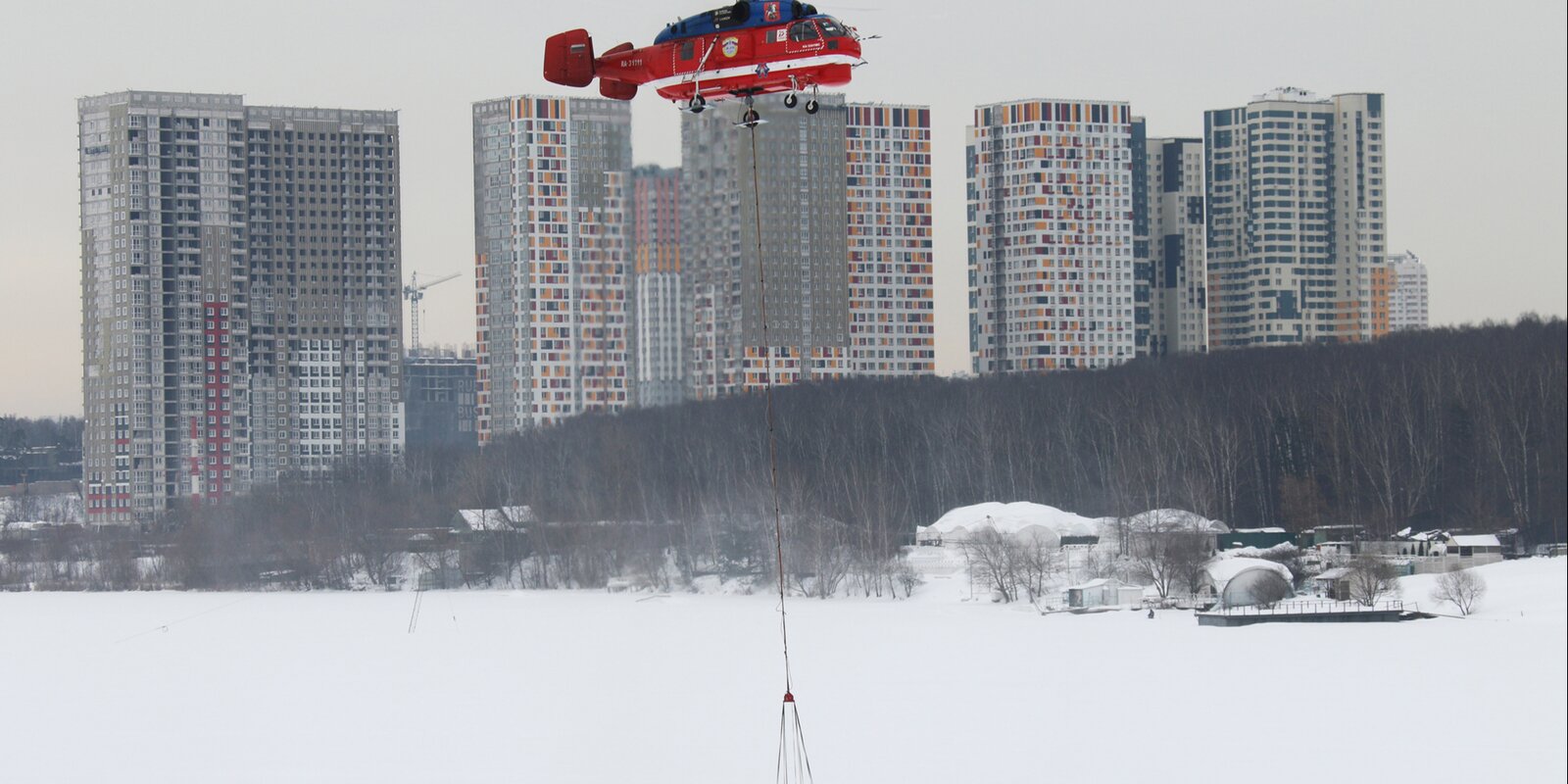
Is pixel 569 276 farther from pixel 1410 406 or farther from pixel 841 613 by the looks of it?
pixel 1410 406

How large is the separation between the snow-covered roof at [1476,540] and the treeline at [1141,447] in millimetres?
511

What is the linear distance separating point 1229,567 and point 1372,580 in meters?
3.88

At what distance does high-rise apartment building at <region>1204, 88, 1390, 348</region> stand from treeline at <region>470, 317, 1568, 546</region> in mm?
11975

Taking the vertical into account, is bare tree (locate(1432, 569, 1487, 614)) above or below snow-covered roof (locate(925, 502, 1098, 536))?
below

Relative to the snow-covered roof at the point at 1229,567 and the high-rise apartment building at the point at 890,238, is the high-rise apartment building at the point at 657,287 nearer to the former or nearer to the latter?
the high-rise apartment building at the point at 890,238

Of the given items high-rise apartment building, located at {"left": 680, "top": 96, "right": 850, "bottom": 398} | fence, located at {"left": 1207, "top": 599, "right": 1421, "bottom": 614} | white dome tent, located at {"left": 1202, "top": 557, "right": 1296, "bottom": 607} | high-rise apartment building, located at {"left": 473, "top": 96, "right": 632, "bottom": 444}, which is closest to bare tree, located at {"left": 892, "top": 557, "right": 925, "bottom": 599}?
high-rise apartment building, located at {"left": 680, "top": 96, "right": 850, "bottom": 398}

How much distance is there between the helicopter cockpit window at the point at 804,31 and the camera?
16234 millimetres

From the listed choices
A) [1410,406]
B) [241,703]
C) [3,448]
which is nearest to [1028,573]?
[1410,406]

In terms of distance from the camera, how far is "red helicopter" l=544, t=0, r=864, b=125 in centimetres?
1627

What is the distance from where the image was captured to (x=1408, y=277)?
273ft

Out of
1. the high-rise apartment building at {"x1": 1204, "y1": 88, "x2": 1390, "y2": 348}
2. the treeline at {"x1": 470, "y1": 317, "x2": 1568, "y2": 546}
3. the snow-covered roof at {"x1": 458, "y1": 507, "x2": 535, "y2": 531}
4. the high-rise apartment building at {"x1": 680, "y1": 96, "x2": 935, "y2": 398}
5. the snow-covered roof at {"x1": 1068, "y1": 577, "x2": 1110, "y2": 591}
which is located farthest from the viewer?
the high-rise apartment building at {"x1": 1204, "y1": 88, "x2": 1390, "y2": 348}

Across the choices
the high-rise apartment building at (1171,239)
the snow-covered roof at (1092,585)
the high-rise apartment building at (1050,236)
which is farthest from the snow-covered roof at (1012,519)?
the high-rise apartment building at (1171,239)

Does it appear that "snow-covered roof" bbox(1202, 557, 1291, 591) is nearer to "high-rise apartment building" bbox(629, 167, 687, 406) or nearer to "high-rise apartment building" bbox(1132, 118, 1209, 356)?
"high-rise apartment building" bbox(629, 167, 687, 406)

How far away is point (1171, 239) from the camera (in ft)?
236
